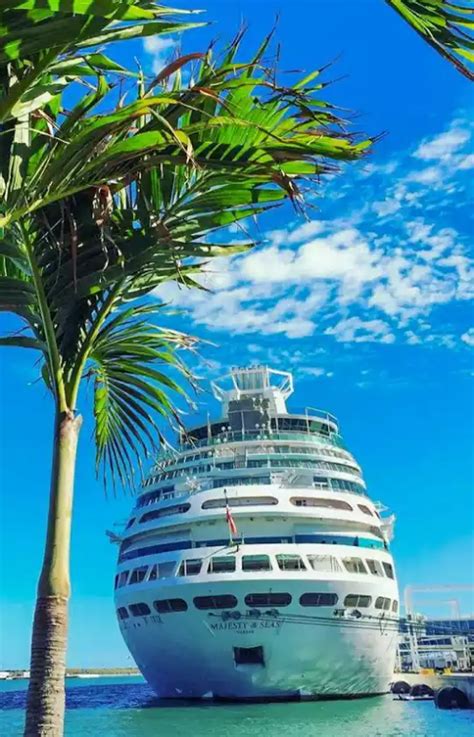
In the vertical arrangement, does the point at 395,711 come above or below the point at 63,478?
below

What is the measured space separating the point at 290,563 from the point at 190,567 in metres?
3.70

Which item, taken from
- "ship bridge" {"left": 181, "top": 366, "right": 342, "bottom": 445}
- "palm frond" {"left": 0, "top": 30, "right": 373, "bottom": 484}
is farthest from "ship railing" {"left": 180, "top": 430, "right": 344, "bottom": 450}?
"palm frond" {"left": 0, "top": 30, "right": 373, "bottom": 484}

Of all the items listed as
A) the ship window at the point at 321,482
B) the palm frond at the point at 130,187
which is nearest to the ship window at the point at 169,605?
the ship window at the point at 321,482

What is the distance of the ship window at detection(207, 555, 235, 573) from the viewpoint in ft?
79.4

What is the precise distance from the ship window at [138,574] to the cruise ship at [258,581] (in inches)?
3.2

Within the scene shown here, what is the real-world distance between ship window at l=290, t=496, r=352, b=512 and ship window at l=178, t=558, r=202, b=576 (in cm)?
453

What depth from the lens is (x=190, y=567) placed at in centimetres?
2484

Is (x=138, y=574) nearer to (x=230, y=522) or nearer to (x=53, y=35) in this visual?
(x=230, y=522)

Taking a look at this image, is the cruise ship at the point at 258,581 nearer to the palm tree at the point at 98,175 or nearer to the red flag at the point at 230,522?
the red flag at the point at 230,522

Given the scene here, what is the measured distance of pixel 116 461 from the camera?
170 inches

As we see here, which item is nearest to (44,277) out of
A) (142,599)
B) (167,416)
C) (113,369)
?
(113,369)

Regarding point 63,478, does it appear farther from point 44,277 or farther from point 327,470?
point 327,470

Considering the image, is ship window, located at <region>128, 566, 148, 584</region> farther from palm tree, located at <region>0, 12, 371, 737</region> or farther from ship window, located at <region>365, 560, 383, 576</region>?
palm tree, located at <region>0, 12, 371, 737</region>

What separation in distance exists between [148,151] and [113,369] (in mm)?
1570
